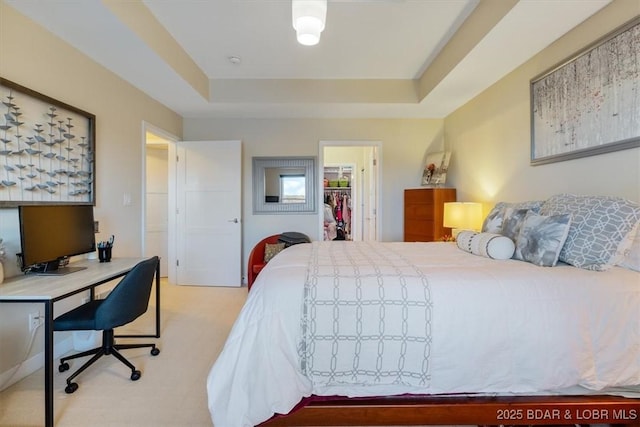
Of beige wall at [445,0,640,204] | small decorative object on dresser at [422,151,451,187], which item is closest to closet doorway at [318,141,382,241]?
small decorative object on dresser at [422,151,451,187]

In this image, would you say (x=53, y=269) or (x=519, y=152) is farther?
(x=519, y=152)

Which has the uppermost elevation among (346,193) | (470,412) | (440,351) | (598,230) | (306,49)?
(306,49)

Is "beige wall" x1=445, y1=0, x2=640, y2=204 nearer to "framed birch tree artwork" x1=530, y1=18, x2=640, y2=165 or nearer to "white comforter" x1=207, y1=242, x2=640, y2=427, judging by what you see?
"framed birch tree artwork" x1=530, y1=18, x2=640, y2=165

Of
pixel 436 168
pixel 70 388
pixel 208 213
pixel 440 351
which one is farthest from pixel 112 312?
pixel 436 168

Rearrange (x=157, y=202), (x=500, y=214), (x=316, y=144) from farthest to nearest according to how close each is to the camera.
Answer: (x=157, y=202) < (x=316, y=144) < (x=500, y=214)

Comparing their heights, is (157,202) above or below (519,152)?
below

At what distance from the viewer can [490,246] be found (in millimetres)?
1809

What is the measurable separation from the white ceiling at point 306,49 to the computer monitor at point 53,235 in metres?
1.26

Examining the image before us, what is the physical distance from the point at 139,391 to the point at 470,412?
72.8 inches

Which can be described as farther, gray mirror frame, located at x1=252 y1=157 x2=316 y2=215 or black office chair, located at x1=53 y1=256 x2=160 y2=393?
gray mirror frame, located at x1=252 y1=157 x2=316 y2=215

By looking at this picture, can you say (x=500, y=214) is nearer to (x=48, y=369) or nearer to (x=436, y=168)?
(x=436, y=168)

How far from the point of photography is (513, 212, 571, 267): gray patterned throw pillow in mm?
1540

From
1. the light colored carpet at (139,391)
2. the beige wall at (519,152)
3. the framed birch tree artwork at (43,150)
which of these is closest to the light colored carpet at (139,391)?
the light colored carpet at (139,391)

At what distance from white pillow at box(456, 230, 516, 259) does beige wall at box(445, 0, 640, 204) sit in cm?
70
